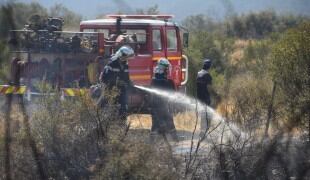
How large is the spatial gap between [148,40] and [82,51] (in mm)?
1871

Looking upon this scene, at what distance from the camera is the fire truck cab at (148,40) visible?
16562 mm

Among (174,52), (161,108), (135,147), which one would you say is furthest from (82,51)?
(135,147)

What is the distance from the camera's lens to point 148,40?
665 inches

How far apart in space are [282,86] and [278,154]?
91.3 inches

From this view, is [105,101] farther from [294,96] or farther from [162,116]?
[162,116]

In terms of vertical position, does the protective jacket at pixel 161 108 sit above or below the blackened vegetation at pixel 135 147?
below

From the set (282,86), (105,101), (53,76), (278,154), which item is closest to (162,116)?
(53,76)

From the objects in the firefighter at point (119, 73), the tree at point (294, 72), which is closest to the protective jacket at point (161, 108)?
the firefighter at point (119, 73)

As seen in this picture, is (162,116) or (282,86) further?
(162,116)

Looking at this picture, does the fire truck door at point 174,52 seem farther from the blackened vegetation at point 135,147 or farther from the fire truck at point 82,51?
the blackened vegetation at point 135,147

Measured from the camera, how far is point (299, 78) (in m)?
10.7

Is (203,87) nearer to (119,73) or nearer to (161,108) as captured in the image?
(161,108)

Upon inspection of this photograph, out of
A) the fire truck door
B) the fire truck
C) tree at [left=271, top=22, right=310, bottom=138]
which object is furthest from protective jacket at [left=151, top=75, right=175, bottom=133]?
the fire truck door

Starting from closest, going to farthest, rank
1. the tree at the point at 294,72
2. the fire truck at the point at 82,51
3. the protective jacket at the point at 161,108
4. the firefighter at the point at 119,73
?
the tree at the point at 294,72 < the protective jacket at the point at 161,108 < the firefighter at the point at 119,73 < the fire truck at the point at 82,51
